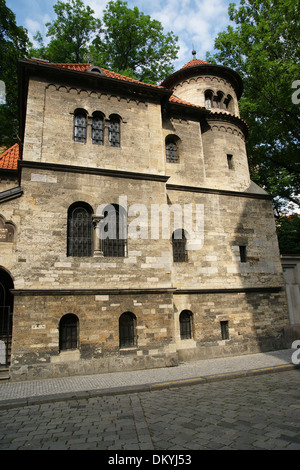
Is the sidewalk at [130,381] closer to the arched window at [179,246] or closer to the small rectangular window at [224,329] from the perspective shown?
the small rectangular window at [224,329]

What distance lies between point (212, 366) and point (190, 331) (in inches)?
85.7

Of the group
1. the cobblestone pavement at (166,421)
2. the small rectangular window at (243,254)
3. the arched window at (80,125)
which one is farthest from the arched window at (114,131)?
the cobblestone pavement at (166,421)

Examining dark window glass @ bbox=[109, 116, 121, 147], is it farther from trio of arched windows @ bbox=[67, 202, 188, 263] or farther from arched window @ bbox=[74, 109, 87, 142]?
trio of arched windows @ bbox=[67, 202, 188, 263]

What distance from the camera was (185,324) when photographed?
12.6m

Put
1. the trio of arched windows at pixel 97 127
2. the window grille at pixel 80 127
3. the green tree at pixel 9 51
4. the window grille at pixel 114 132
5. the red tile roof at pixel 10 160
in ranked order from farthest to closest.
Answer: the red tile roof at pixel 10 160 < the green tree at pixel 9 51 < the window grille at pixel 114 132 < the trio of arched windows at pixel 97 127 < the window grille at pixel 80 127

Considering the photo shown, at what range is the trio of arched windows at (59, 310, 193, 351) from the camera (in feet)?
33.2

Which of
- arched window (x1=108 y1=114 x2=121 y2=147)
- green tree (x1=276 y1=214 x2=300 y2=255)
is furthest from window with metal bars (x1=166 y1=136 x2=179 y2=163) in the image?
green tree (x1=276 y1=214 x2=300 y2=255)

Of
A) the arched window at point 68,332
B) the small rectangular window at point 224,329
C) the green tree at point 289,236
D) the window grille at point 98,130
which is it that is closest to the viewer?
the arched window at point 68,332

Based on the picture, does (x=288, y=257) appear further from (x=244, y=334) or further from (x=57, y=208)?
(x=57, y=208)

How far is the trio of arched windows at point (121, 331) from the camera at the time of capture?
33.2 ft

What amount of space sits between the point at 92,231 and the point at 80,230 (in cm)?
44

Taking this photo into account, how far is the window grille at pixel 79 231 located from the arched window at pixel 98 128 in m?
3.04

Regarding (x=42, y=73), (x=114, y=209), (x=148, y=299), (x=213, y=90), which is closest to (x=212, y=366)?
(x=148, y=299)

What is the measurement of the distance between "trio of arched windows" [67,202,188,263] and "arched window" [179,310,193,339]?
375 centimetres
